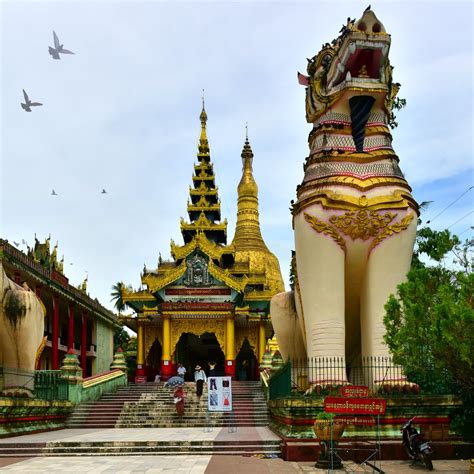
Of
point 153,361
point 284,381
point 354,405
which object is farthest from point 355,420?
point 153,361

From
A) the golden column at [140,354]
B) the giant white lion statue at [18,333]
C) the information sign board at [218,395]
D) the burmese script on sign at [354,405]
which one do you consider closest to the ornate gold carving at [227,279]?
the golden column at [140,354]

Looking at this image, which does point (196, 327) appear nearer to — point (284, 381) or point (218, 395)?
point (218, 395)

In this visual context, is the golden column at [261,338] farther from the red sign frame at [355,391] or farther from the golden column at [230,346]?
the red sign frame at [355,391]

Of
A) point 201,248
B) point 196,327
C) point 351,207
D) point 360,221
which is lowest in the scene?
point 196,327

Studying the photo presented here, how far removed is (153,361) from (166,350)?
379cm

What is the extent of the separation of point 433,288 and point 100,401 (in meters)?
12.3

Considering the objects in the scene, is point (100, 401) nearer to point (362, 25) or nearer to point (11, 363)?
point (11, 363)

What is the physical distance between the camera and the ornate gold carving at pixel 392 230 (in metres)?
9.77

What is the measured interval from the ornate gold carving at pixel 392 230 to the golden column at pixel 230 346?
16461mm

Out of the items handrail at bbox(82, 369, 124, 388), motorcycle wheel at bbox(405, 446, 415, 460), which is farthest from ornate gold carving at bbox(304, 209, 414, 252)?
handrail at bbox(82, 369, 124, 388)

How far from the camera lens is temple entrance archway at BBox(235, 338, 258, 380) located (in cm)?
3058

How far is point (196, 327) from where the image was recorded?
26.0 meters

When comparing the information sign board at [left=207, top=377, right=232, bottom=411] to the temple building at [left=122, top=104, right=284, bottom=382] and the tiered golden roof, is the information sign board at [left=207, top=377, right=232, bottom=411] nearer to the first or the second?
the temple building at [left=122, top=104, right=284, bottom=382]

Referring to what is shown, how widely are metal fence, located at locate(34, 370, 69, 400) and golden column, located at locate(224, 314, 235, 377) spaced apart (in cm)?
1013
